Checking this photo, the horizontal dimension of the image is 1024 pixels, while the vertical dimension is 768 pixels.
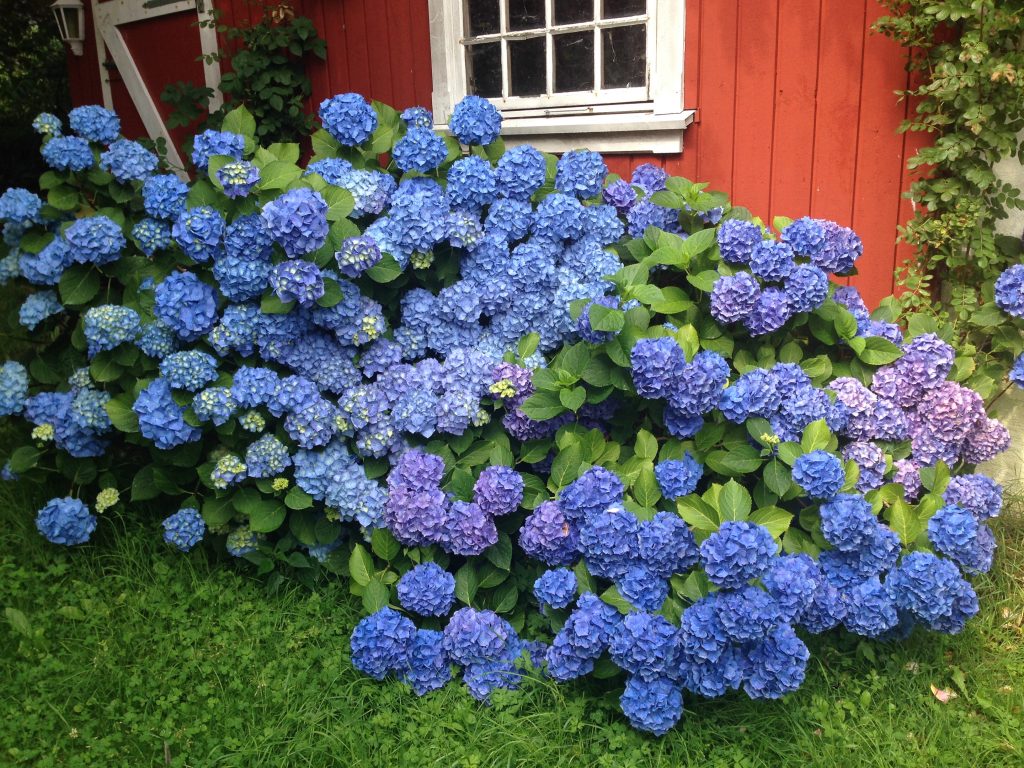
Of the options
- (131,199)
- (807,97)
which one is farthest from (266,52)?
(807,97)

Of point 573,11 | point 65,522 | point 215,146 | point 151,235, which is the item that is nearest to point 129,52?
point 573,11

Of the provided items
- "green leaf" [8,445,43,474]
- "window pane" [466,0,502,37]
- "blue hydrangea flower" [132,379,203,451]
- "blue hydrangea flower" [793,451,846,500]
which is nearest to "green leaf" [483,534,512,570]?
"blue hydrangea flower" [793,451,846,500]

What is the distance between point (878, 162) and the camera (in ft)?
10.8

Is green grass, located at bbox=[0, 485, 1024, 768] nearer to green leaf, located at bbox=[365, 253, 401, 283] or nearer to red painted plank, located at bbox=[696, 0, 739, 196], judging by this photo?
green leaf, located at bbox=[365, 253, 401, 283]

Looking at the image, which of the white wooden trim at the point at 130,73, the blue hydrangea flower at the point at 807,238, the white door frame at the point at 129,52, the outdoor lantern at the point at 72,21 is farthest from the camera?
the outdoor lantern at the point at 72,21

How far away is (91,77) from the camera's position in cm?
653

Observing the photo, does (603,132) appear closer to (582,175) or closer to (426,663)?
(582,175)

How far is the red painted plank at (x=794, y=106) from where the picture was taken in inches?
132

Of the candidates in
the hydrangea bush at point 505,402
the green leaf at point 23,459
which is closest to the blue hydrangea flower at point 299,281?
the hydrangea bush at point 505,402

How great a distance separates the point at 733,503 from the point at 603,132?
2271 mm

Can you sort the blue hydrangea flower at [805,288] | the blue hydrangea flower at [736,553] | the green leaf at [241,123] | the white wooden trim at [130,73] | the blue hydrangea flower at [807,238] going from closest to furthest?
the blue hydrangea flower at [736,553], the blue hydrangea flower at [805,288], the blue hydrangea flower at [807,238], the green leaf at [241,123], the white wooden trim at [130,73]

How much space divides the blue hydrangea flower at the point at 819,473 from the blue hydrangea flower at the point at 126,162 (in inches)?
97.7

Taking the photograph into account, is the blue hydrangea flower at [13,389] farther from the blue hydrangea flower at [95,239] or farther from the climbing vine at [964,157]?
the climbing vine at [964,157]

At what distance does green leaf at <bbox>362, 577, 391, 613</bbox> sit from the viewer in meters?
2.48
